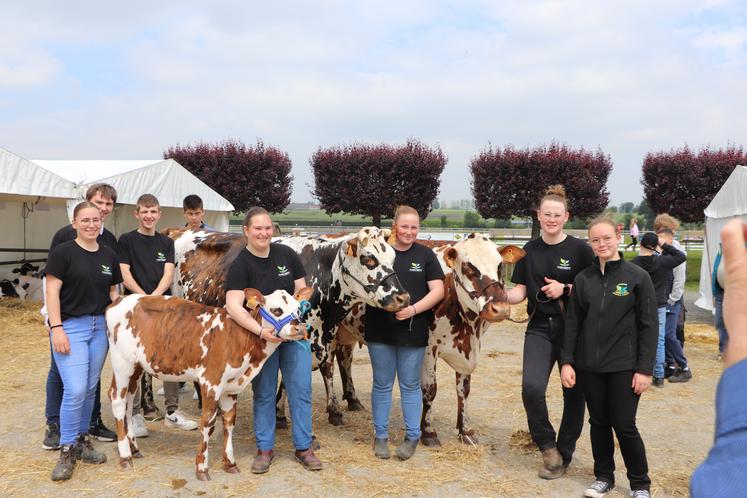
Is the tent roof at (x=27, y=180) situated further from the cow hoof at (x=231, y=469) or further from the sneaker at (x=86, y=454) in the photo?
the cow hoof at (x=231, y=469)

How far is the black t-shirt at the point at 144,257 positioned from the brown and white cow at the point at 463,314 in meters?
1.73

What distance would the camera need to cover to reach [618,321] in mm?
3725

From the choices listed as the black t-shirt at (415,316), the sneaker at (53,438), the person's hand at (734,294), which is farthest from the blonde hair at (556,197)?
the sneaker at (53,438)

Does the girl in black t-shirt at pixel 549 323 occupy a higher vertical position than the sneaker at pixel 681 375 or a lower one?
higher

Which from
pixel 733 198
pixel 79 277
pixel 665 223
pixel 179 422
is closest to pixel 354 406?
pixel 179 422

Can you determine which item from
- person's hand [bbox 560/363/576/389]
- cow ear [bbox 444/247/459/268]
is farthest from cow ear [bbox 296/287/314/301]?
person's hand [bbox 560/363/576/389]

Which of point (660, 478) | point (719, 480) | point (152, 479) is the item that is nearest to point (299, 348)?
point (152, 479)

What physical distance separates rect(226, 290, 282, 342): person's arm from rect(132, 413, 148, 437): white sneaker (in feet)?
5.57

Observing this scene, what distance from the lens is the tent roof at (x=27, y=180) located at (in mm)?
9227

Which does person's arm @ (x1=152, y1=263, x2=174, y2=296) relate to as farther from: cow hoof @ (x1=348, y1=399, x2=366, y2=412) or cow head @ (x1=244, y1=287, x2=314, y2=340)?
cow hoof @ (x1=348, y1=399, x2=366, y2=412)

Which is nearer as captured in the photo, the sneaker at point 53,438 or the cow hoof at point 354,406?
the sneaker at point 53,438

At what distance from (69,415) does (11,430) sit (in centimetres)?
157

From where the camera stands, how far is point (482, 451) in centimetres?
467

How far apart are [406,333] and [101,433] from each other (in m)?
2.81
